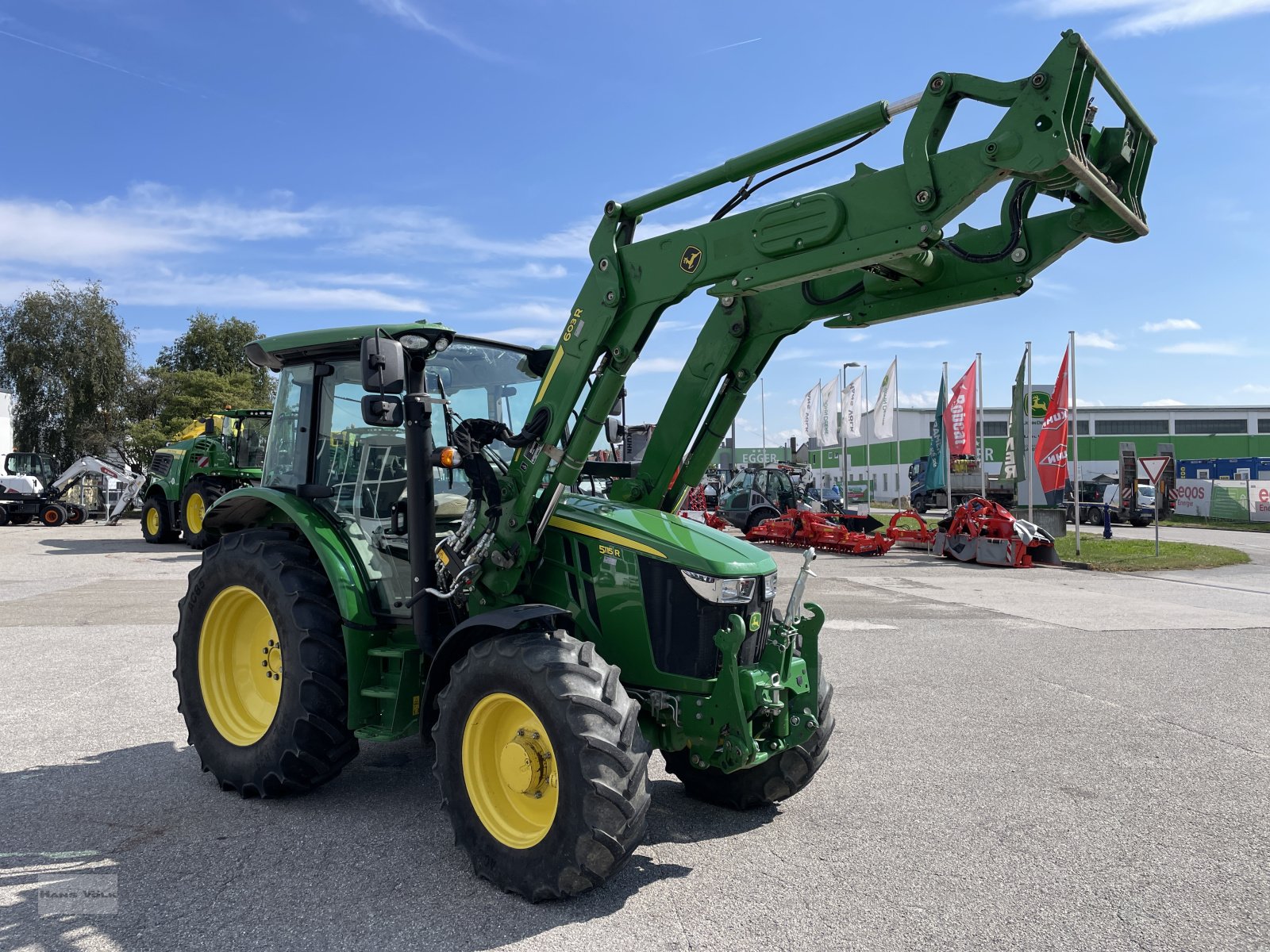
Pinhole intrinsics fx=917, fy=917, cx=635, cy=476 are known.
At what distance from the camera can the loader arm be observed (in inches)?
128

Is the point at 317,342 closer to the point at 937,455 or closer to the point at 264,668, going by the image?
the point at 264,668

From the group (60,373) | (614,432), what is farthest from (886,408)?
(60,373)

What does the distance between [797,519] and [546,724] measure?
748 inches

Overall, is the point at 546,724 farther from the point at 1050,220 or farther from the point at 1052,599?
the point at 1052,599

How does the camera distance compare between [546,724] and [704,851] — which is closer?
[546,724]

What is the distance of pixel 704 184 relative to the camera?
4.00m

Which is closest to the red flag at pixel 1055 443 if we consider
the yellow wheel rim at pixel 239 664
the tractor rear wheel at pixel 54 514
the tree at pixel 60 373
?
the yellow wheel rim at pixel 239 664

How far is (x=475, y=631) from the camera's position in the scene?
160 inches

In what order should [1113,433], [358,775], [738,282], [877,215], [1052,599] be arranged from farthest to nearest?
1. [1113,433]
2. [1052,599]
3. [358,775]
4. [738,282]
5. [877,215]

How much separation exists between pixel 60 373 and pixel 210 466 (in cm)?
3237

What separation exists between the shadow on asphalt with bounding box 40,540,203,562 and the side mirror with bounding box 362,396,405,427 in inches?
611

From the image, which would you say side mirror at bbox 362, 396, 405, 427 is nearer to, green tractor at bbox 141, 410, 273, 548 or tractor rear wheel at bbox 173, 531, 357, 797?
tractor rear wheel at bbox 173, 531, 357, 797

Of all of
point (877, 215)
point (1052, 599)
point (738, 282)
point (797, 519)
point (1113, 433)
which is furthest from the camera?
point (1113, 433)

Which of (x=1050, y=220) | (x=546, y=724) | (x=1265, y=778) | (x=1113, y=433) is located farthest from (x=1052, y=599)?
(x=1113, y=433)
